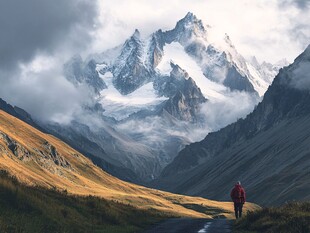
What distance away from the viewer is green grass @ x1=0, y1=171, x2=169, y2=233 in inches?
1156

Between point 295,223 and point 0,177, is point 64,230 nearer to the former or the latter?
point 0,177

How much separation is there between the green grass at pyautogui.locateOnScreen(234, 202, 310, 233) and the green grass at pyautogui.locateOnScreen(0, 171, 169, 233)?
8171mm

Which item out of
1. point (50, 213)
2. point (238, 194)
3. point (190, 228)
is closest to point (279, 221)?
point (190, 228)

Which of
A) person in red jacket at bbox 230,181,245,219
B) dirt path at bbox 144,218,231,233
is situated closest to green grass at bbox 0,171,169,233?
dirt path at bbox 144,218,231,233

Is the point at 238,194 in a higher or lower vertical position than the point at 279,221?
higher

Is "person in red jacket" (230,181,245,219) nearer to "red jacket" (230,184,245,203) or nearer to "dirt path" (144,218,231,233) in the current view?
"red jacket" (230,184,245,203)

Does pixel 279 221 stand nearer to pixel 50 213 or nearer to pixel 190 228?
pixel 190 228

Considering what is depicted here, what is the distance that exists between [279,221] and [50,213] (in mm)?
15067

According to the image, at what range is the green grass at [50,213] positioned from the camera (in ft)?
96.4

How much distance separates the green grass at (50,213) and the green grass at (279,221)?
26.8ft

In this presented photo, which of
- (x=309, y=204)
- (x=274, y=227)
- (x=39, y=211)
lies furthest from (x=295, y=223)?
(x=39, y=211)

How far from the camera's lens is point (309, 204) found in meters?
41.1

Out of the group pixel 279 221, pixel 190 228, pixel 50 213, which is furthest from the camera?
pixel 190 228

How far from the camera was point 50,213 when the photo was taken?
1299 inches
